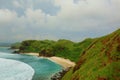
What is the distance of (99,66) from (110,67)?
103 inches

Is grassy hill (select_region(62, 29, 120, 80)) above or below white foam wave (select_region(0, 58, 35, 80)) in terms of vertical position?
above

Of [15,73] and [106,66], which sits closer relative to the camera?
[106,66]

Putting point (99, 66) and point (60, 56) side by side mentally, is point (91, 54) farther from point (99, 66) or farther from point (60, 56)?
point (60, 56)

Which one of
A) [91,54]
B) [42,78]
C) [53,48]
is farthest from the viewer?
[53,48]

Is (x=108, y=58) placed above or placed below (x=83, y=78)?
above

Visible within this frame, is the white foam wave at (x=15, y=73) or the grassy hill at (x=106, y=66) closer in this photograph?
the grassy hill at (x=106, y=66)

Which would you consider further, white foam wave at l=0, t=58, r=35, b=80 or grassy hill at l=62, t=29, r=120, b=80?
white foam wave at l=0, t=58, r=35, b=80

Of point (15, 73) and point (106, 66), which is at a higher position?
point (106, 66)

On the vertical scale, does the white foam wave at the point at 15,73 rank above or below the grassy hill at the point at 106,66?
below

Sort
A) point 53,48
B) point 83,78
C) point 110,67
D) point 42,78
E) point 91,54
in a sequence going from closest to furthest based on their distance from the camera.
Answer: point 110,67, point 83,78, point 91,54, point 42,78, point 53,48

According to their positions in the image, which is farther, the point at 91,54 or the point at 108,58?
the point at 91,54

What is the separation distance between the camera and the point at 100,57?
3241cm

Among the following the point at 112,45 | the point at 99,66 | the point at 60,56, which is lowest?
the point at 60,56

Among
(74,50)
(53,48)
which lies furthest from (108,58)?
(53,48)
